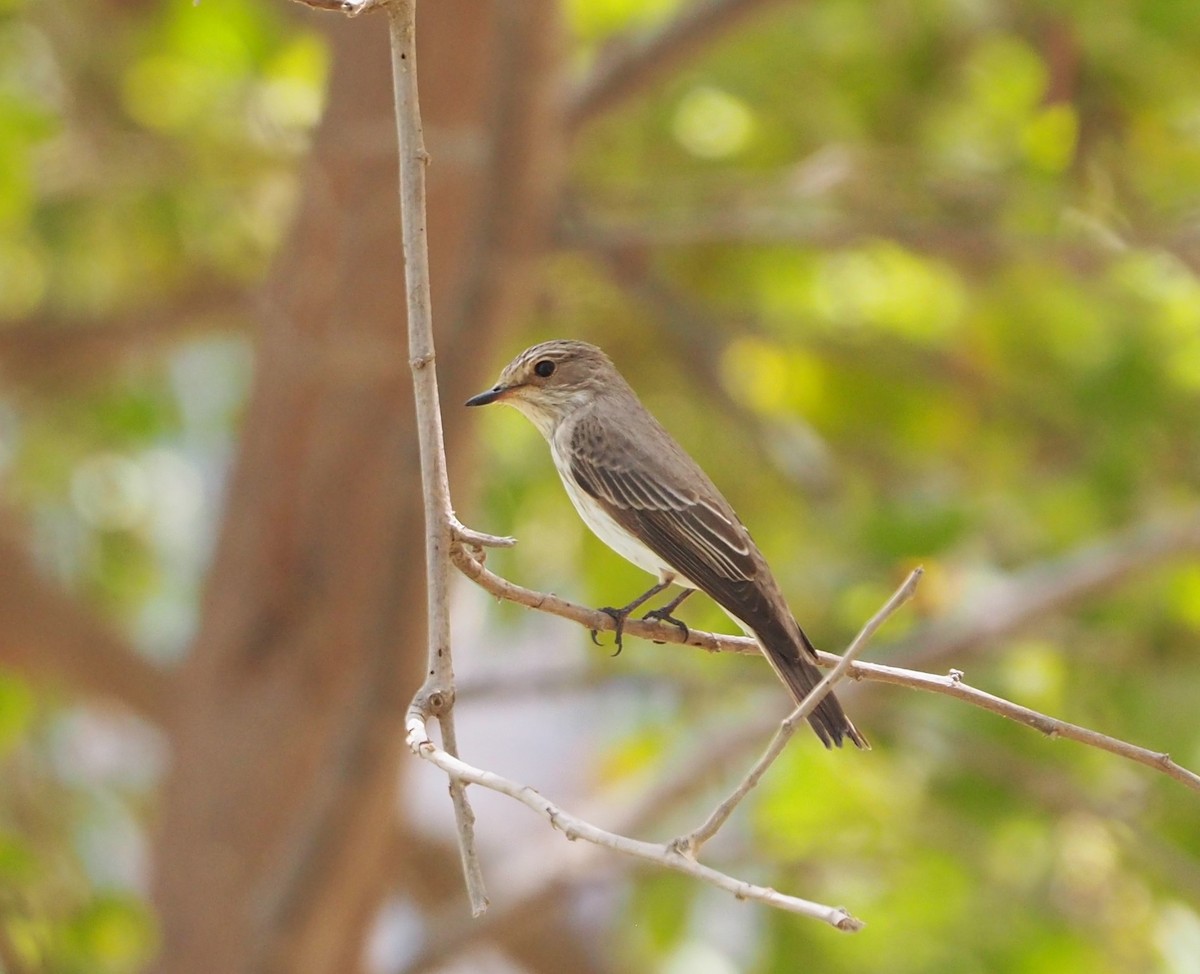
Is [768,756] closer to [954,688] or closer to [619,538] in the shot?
[954,688]

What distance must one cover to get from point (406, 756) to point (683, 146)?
3.09 meters

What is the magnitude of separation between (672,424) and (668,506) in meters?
3.80

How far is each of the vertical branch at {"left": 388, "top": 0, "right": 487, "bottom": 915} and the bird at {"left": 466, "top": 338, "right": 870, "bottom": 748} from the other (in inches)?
48.2

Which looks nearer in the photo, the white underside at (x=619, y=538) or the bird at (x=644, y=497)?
the bird at (x=644, y=497)

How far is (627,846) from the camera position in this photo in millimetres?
1855

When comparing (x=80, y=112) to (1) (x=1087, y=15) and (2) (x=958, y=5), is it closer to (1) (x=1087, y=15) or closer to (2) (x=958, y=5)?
(2) (x=958, y=5)

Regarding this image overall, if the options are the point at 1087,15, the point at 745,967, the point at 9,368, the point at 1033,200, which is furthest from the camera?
the point at 9,368

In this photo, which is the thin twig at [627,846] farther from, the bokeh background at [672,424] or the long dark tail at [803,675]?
the bokeh background at [672,424]

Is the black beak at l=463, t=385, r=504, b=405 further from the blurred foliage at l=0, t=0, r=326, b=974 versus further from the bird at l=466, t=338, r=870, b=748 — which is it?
the blurred foliage at l=0, t=0, r=326, b=974

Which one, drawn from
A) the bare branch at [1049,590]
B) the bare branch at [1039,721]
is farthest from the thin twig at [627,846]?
the bare branch at [1049,590]

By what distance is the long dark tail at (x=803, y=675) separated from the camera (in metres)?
3.21

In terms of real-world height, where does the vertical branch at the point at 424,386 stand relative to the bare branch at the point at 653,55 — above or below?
below

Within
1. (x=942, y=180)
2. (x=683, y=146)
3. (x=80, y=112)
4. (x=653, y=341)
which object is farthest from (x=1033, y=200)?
(x=80, y=112)

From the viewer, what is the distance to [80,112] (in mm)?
7535
